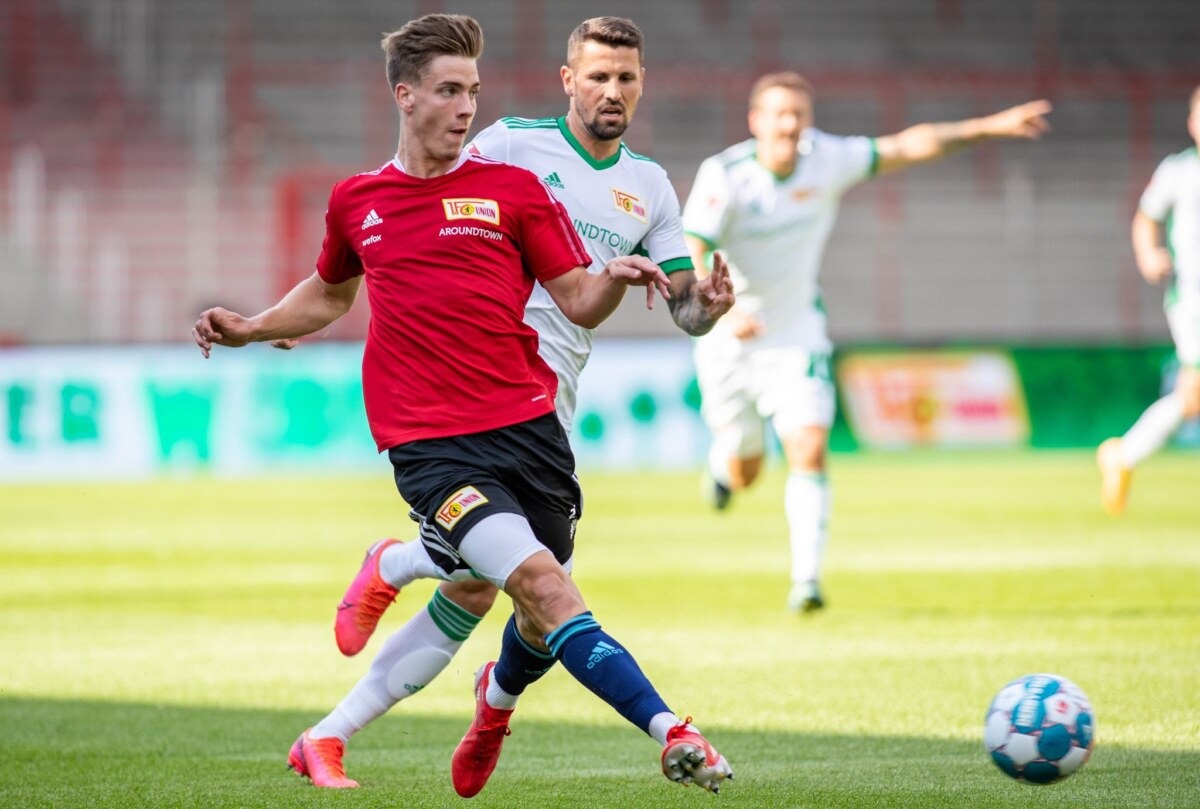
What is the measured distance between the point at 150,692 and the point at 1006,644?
3899mm

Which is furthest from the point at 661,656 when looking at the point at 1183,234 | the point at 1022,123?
the point at 1183,234

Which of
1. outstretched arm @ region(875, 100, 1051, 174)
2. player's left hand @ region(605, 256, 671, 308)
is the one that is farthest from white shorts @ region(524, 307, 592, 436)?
outstretched arm @ region(875, 100, 1051, 174)

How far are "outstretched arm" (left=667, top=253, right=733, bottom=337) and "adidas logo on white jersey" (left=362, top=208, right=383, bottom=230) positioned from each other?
870mm

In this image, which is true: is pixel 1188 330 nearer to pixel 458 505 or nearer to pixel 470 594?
pixel 470 594

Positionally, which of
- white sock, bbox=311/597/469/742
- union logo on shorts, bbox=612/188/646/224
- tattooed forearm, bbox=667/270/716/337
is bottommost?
white sock, bbox=311/597/469/742

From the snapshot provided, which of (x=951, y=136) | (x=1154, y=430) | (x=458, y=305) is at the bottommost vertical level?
(x=1154, y=430)

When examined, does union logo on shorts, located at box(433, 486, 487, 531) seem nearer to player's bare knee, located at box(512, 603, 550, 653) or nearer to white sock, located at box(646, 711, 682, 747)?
player's bare knee, located at box(512, 603, 550, 653)

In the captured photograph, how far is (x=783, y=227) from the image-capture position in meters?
10.5

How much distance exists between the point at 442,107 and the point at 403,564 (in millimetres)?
1588

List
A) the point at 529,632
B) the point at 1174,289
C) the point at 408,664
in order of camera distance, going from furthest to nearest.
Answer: the point at 1174,289, the point at 408,664, the point at 529,632

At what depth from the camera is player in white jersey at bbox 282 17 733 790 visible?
18.4 feet

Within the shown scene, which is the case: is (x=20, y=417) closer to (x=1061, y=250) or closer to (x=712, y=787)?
(x=1061, y=250)

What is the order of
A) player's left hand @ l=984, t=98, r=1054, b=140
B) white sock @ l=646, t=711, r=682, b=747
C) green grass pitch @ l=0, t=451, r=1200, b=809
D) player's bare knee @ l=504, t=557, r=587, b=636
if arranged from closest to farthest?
white sock @ l=646, t=711, r=682, b=747 < player's bare knee @ l=504, t=557, r=587, b=636 < green grass pitch @ l=0, t=451, r=1200, b=809 < player's left hand @ l=984, t=98, r=1054, b=140

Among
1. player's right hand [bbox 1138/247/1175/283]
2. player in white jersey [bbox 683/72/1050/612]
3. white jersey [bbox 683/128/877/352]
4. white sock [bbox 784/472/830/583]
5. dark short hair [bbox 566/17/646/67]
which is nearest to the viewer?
dark short hair [bbox 566/17/646/67]
